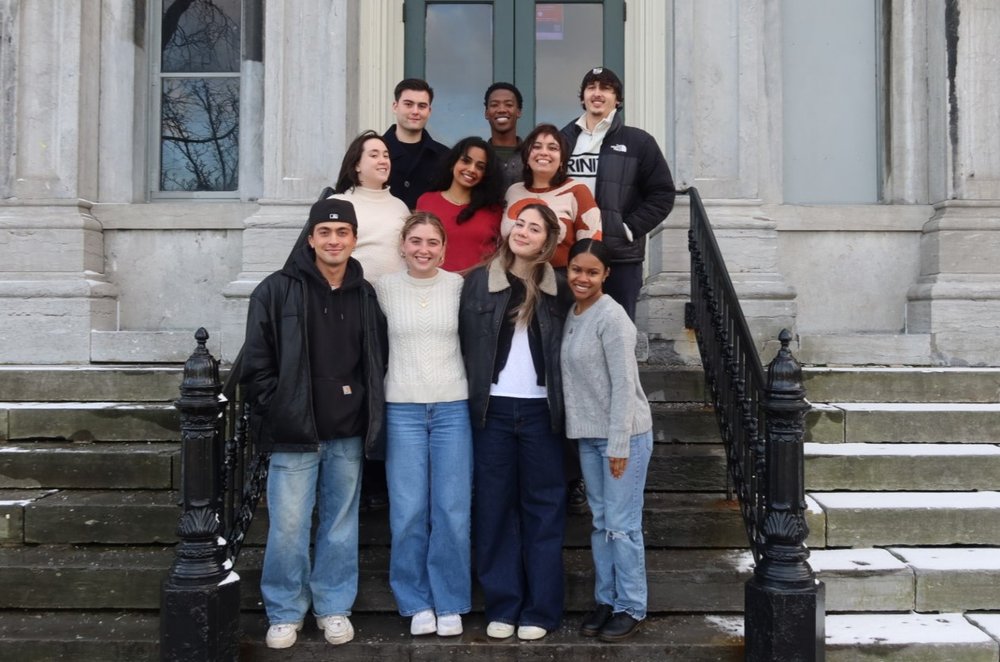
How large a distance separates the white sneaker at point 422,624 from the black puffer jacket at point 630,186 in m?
2.07

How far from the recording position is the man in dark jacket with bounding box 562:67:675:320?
15.0 ft

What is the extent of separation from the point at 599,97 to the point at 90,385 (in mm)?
3745

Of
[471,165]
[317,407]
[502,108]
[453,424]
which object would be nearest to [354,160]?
[471,165]

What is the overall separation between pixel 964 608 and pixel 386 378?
297 cm

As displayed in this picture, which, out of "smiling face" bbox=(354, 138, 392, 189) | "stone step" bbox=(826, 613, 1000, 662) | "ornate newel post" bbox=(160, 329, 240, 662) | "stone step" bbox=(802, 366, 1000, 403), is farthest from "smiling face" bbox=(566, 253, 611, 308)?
"stone step" bbox=(802, 366, 1000, 403)

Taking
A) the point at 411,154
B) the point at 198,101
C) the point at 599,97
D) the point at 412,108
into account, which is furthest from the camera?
the point at 198,101

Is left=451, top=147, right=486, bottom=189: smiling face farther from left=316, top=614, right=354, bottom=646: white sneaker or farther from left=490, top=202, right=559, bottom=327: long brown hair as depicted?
left=316, top=614, right=354, bottom=646: white sneaker

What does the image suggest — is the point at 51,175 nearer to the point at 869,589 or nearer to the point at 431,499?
the point at 431,499

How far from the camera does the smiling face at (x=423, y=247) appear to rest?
376 centimetres

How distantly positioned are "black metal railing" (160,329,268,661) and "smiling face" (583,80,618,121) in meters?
2.32

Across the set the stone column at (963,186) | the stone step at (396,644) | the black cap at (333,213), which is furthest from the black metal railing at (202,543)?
the stone column at (963,186)

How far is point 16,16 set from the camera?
6.42 metres

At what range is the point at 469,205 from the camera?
4.21 metres

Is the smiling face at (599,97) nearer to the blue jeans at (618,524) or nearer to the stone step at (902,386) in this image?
the blue jeans at (618,524)
